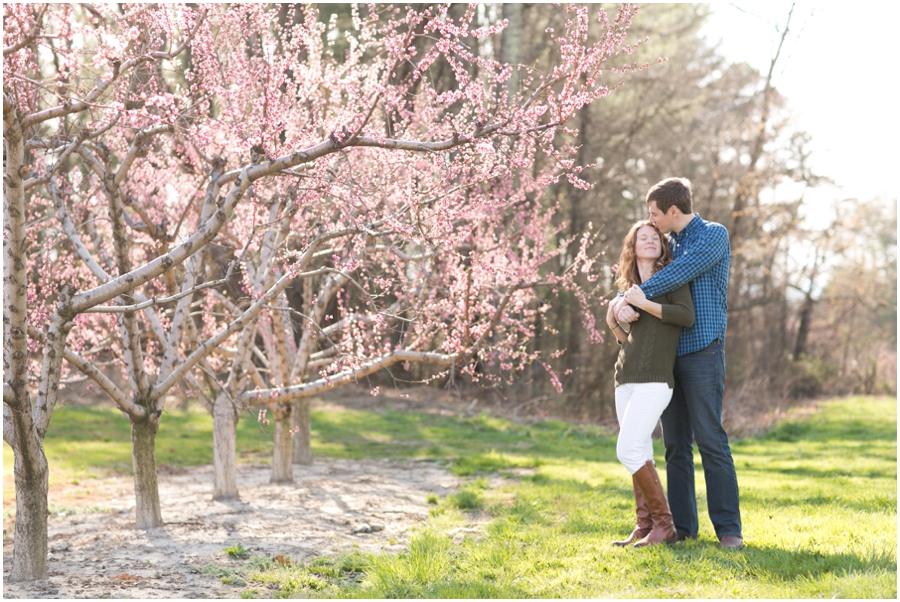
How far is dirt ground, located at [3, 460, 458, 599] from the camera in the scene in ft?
13.9

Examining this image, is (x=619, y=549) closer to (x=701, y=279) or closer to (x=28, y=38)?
(x=701, y=279)

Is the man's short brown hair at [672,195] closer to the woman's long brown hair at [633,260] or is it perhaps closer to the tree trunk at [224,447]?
the woman's long brown hair at [633,260]

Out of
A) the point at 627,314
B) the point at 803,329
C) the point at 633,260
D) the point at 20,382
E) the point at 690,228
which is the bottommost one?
the point at 20,382

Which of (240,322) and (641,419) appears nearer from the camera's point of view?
(641,419)

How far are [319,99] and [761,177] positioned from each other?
1158 centimetres

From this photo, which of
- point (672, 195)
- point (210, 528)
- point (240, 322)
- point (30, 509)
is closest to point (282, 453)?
point (210, 528)

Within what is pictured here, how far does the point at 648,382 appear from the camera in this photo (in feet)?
13.0

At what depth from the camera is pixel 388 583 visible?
12.6 feet

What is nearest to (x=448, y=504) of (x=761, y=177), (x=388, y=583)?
(x=388, y=583)

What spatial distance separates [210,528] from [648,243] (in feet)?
12.9

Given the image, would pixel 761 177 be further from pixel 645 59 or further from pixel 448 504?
pixel 448 504

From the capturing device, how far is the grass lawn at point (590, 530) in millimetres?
3482

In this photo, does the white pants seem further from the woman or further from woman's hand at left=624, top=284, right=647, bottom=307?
woman's hand at left=624, top=284, right=647, bottom=307

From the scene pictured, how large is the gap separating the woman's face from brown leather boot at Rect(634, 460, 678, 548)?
1.13 meters
